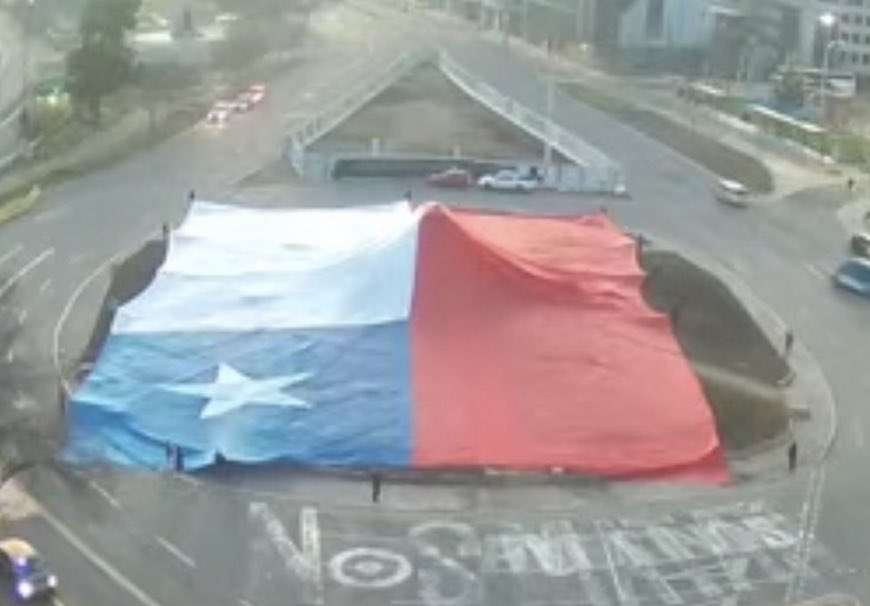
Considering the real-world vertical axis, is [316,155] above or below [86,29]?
below

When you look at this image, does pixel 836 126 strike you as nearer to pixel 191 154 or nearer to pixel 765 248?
pixel 765 248

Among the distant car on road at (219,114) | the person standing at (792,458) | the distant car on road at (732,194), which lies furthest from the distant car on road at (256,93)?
the person standing at (792,458)

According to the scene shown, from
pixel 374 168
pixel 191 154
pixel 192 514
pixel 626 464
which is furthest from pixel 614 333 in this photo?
pixel 191 154

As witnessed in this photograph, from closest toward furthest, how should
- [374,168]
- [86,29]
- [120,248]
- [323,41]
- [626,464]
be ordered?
[626,464]
[120,248]
[374,168]
[86,29]
[323,41]

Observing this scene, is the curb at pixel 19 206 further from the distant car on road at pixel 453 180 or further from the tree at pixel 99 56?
the distant car on road at pixel 453 180

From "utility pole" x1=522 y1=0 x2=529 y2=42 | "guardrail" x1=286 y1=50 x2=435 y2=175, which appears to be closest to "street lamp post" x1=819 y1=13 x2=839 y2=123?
"utility pole" x1=522 y1=0 x2=529 y2=42

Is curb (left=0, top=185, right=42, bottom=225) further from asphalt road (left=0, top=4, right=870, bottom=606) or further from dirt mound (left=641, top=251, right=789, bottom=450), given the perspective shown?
dirt mound (left=641, top=251, right=789, bottom=450)

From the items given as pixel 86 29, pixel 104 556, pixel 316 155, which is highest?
pixel 86 29
